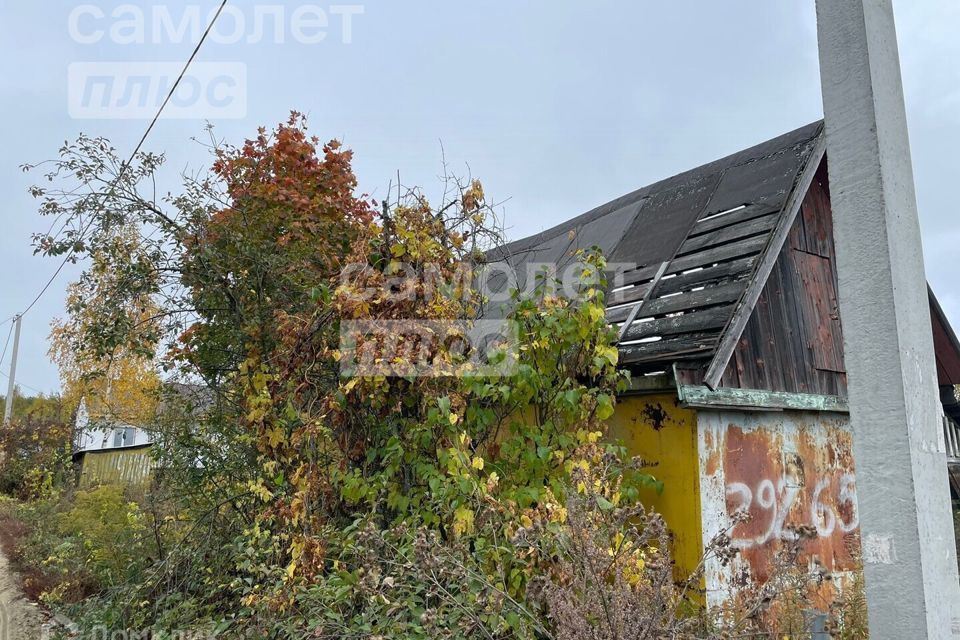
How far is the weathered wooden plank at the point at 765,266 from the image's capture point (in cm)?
516

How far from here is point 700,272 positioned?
20.3ft

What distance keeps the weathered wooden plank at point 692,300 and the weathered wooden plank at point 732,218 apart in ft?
3.34

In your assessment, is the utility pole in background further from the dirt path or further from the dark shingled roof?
the dark shingled roof

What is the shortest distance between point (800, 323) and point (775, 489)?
1.66 m

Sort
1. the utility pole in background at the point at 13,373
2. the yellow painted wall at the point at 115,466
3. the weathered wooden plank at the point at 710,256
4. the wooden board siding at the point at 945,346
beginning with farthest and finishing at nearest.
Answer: the utility pole in background at the point at 13,373
the yellow painted wall at the point at 115,466
the wooden board siding at the point at 945,346
the weathered wooden plank at the point at 710,256

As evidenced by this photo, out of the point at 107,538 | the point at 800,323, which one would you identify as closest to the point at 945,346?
the point at 800,323

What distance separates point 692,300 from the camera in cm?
585

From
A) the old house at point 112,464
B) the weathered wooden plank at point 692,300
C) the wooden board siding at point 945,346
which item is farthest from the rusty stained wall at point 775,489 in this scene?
the old house at point 112,464

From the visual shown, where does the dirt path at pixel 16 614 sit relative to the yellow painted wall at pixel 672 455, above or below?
below

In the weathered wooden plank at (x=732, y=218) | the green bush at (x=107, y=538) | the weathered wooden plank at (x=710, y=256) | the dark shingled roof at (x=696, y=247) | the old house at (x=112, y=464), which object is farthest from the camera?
the old house at (x=112, y=464)

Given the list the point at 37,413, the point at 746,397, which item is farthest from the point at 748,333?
the point at 37,413

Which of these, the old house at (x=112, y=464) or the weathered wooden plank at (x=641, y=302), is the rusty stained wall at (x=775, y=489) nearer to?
the weathered wooden plank at (x=641, y=302)

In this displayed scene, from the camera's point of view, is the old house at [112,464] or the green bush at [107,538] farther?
the old house at [112,464]

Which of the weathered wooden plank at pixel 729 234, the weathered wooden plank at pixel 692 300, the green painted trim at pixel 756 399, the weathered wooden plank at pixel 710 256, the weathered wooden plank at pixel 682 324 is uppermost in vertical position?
the weathered wooden plank at pixel 729 234
